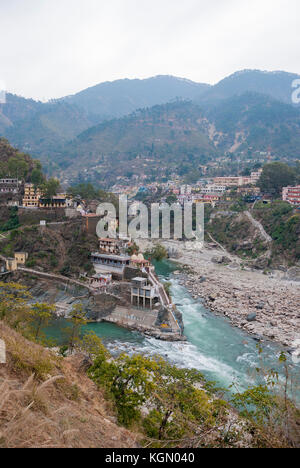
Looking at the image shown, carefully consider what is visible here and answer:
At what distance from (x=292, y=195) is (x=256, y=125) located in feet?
274

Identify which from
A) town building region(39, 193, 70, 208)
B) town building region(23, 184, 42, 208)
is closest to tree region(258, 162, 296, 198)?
town building region(39, 193, 70, 208)

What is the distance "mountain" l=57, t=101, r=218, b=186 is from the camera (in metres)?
96.2

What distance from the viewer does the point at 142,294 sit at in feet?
71.2

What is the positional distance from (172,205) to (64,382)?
4925cm

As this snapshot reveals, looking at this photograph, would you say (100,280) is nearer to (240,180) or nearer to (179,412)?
(179,412)

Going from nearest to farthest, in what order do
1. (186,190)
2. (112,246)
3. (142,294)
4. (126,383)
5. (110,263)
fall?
1. (126,383)
2. (142,294)
3. (110,263)
4. (112,246)
5. (186,190)

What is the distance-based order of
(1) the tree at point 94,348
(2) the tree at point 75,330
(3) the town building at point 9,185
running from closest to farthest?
(1) the tree at point 94,348
(2) the tree at point 75,330
(3) the town building at point 9,185

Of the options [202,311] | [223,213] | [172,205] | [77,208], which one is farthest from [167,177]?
[202,311]

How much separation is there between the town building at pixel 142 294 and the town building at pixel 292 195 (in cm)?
2872

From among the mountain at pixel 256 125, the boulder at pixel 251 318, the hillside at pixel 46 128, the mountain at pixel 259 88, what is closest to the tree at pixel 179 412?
the boulder at pixel 251 318

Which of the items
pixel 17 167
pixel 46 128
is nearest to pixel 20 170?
pixel 17 167

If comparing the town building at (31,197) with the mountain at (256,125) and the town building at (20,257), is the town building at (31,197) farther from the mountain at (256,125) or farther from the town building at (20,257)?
the mountain at (256,125)

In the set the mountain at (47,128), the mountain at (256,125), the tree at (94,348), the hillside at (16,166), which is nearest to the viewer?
the tree at (94,348)

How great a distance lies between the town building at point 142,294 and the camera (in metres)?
21.5
